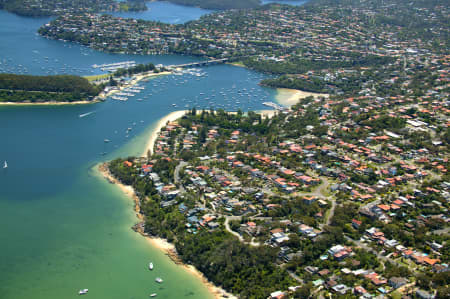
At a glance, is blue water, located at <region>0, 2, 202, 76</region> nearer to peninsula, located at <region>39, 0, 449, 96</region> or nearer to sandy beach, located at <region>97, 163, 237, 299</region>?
peninsula, located at <region>39, 0, 449, 96</region>

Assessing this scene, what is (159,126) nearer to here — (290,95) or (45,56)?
(290,95)

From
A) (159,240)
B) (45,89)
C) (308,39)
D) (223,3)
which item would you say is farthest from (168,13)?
(159,240)

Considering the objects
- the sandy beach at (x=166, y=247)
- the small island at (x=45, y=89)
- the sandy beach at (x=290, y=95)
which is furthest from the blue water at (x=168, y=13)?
the sandy beach at (x=166, y=247)

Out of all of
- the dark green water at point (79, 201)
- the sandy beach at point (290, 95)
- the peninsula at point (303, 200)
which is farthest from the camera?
the sandy beach at point (290, 95)

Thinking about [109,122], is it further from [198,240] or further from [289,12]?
[289,12]

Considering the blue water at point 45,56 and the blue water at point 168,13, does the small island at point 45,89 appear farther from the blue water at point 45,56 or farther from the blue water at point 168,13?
the blue water at point 168,13

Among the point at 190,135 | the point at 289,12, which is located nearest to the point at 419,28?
the point at 289,12
